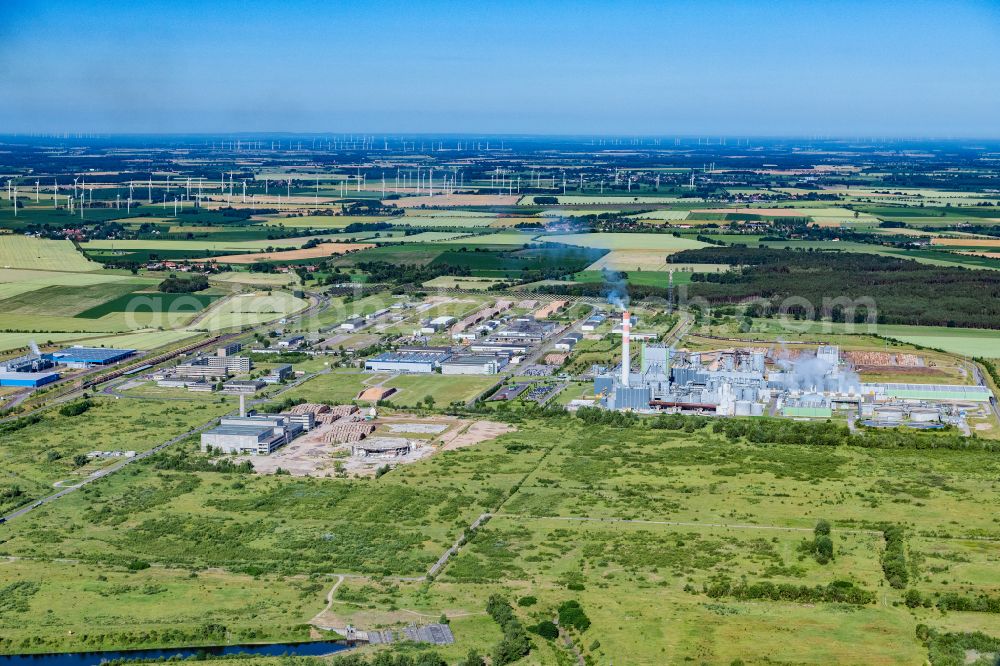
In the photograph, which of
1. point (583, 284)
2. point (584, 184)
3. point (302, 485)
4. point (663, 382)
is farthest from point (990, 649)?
point (584, 184)

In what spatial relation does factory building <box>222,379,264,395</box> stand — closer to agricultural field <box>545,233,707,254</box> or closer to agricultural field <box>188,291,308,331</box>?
agricultural field <box>188,291,308,331</box>

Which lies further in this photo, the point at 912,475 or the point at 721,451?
the point at 721,451

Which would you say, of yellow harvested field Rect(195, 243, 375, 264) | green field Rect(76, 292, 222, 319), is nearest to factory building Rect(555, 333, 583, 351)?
green field Rect(76, 292, 222, 319)

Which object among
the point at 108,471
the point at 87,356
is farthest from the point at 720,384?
the point at 87,356

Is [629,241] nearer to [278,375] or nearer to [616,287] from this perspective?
[616,287]

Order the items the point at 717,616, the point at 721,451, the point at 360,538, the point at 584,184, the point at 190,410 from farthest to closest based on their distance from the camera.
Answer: the point at 584,184
the point at 190,410
the point at 721,451
the point at 360,538
the point at 717,616

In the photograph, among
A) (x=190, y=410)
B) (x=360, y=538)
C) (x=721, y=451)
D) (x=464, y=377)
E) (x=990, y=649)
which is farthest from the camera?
(x=464, y=377)

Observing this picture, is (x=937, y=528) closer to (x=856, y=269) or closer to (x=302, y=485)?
(x=302, y=485)
